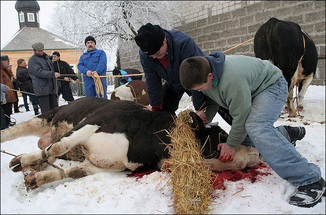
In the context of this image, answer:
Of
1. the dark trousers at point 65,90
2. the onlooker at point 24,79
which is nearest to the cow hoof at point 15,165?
the dark trousers at point 65,90

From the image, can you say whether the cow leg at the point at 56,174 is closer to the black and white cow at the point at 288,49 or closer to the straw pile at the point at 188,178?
the straw pile at the point at 188,178

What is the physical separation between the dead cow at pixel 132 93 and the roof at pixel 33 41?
20052 mm

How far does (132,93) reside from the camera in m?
6.18

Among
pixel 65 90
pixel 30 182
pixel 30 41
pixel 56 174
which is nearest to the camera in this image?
pixel 30 182

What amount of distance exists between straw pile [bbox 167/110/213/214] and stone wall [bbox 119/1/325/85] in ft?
23.8

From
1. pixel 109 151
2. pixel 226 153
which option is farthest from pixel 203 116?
pixel 109 151

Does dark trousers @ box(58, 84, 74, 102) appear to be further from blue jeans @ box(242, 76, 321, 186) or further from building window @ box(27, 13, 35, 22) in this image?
building window @ box(27, 13, 35, 22)

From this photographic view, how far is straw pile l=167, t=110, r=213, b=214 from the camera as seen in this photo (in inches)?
71.1

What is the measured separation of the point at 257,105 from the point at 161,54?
3.77 ft

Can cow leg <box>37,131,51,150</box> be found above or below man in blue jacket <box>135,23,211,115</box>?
below

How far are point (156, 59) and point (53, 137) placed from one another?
1.70 meters

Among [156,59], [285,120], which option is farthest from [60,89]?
[285,120]

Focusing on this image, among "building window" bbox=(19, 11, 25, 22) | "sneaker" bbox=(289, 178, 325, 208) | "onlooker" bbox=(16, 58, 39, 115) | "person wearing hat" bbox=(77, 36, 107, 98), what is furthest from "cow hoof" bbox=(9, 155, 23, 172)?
"building window" bbox=(19, 11, 25, 22)

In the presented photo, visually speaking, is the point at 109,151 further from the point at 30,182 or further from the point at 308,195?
the point at 308,195
